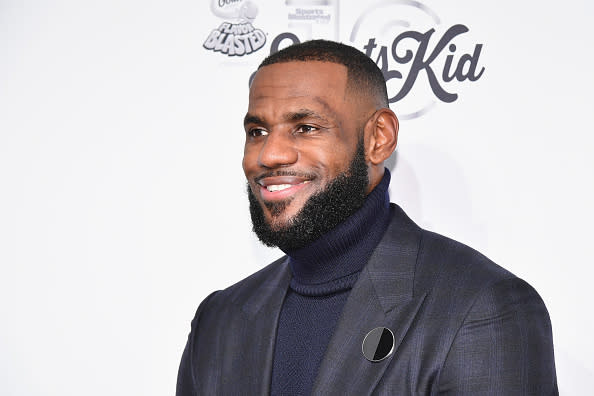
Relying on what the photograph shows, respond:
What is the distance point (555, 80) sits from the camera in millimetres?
2191

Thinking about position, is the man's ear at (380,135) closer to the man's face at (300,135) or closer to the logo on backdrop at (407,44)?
the man's face at (300,135)

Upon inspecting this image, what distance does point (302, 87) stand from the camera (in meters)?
1.80

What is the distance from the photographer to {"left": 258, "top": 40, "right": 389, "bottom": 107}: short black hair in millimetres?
1849

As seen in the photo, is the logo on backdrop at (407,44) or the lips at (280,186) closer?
the lips at (280,186)

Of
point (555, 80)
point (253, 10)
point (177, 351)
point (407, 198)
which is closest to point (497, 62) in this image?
point (555, 80)

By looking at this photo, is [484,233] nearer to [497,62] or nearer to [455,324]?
[497,62]

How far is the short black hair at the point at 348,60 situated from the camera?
185 cm

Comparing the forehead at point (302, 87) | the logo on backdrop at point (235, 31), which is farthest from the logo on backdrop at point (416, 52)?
A: the forehead at point (302, 87)

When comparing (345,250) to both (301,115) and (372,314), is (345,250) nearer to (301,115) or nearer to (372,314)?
(372,314)

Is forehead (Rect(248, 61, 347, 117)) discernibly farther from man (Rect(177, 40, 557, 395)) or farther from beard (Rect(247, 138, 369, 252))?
beard (Rect(247, 138, 369, 252))

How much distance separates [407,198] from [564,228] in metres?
0.46

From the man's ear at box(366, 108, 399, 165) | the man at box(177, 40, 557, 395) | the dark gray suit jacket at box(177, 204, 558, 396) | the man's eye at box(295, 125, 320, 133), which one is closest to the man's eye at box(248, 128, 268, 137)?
the man at box(177, 40, 557, 395)

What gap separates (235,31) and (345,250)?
89 centimetres

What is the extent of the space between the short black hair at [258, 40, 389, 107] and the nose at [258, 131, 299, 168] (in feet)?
0.70
